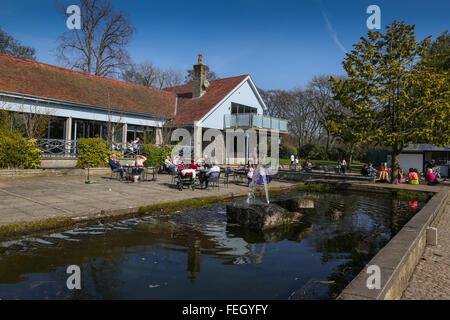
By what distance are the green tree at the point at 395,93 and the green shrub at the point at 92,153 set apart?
1302 centimetres

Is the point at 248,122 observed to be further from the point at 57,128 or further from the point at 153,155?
the point at 57,128

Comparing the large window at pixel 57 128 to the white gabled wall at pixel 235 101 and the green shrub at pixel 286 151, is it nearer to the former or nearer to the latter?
the white gabled wall at pixel 235 101

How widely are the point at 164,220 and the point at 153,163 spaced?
10876 mm

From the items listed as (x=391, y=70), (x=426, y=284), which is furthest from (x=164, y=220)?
(x=391, y=70)

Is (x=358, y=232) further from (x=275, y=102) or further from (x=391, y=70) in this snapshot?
(x=275, y=102)

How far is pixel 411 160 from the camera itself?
26.1 metres

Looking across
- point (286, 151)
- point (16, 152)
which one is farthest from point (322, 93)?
point (16, 152)

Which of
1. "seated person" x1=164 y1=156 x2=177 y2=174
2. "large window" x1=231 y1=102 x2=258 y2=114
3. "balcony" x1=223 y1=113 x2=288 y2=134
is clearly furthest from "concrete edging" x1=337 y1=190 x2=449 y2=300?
"large window" x1=231 y1=102 x2=258 y2=114

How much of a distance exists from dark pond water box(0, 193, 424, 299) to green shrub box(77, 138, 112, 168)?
9.19 m

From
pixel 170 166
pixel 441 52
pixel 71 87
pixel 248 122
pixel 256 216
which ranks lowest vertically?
pixel 256 216

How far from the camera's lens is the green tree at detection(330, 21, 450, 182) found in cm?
1487

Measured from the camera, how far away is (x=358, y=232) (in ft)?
23.5

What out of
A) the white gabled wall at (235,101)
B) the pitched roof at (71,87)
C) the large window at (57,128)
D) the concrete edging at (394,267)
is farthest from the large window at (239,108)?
the concrete edging at (394,267)

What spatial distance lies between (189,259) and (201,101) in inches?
891
